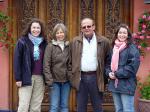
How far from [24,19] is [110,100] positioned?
2259mm

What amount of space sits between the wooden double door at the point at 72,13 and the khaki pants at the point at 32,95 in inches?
58.9

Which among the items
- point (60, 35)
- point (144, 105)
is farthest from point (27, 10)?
point (144, 105)

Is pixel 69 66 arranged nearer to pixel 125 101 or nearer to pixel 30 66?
pixel 30 66

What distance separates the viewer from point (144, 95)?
7.24 metres

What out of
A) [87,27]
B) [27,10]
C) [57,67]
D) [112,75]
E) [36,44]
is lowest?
[112,75]

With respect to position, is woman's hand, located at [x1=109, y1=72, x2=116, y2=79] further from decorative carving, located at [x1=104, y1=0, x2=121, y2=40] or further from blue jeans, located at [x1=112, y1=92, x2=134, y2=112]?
decorative carving, located at [x1=104, y1=0, x2=121, y2=40]

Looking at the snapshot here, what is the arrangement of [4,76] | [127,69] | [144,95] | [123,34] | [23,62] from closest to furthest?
1. [127,69]
2. [123,34]
3. [23,62]
4. [144,95]
5. [4,76]

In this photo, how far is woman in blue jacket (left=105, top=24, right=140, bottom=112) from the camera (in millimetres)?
5832

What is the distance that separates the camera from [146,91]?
7238mm

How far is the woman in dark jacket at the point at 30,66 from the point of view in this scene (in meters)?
6.02

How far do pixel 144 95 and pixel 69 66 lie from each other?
69.4 inches

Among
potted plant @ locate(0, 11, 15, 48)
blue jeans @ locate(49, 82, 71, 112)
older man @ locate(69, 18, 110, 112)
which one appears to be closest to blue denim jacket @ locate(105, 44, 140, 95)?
older man @ locate(69, 18, 110, 112)

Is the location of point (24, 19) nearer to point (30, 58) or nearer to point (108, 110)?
point (30, 58)

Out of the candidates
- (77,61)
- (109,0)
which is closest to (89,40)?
(77,61)
